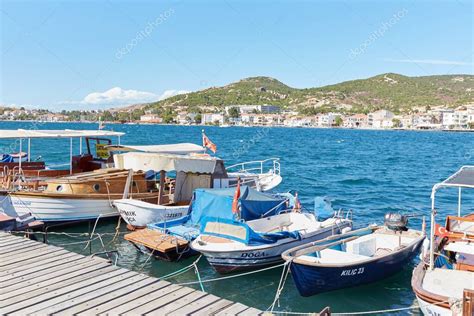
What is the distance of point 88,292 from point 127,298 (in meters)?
0.73

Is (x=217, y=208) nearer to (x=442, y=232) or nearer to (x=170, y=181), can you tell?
(x=170, y=181)

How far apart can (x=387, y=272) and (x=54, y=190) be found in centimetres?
1251

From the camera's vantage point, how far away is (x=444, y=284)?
955 centimetres

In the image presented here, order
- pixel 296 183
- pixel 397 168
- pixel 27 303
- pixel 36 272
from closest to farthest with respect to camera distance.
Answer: pixel 27 303
pixel 36 272
pixel 296 183
pixel 397 168

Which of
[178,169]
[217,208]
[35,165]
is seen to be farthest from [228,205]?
[35,165]

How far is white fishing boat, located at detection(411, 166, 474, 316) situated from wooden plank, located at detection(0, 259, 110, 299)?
648 cm

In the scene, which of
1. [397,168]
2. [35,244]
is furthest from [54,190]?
[397,168]

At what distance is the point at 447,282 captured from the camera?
964 centimetres

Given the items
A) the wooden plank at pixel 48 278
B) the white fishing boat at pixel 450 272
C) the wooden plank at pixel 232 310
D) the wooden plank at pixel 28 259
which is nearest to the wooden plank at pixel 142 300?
the wooden plank at pixel 232 310

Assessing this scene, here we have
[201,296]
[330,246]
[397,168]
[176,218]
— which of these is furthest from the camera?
[397,168]

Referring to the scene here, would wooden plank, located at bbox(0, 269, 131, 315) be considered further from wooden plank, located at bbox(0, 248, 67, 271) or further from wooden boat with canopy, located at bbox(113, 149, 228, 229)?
wooden boat with canopy, located at bbox(113, 149, 228, 229)

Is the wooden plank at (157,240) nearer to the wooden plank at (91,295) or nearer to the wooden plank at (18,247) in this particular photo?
the wooden plank at (18,247)

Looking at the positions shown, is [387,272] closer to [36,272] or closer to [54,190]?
[36,272]

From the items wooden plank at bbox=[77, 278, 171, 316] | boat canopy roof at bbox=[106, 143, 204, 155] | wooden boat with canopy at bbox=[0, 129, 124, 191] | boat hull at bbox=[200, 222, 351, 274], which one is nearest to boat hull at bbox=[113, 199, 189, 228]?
boat canopy roof at bbox=[106, 143, 204, 155]
